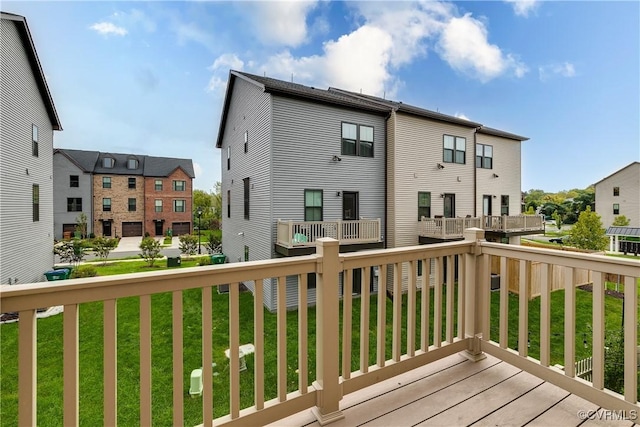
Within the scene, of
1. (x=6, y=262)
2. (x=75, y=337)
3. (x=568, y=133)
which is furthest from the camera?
(x=568, y=133)

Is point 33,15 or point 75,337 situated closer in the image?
point 75,337

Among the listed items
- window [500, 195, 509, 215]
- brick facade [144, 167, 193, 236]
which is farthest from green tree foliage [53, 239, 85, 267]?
window [500, 195, 509, 215]

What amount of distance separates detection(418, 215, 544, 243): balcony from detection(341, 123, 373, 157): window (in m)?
3.51

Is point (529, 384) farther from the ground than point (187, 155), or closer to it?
closer to it

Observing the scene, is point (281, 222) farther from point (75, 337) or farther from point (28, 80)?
point (28, 80)

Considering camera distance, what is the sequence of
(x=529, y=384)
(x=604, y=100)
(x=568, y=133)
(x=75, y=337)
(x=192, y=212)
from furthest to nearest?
(x=192, y=212)
(x=568, y=133)
(x=604, y=100)
(x=529, y=384)
(x=75, y=337)

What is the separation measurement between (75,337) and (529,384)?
9.59ft

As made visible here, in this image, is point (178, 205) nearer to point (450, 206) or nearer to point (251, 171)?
point (251, 171)

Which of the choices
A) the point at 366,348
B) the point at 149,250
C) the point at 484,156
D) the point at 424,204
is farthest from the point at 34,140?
the point at 484,156

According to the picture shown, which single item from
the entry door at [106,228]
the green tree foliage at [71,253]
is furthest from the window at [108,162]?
the green tree foliage at [71,253]

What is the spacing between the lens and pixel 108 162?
25500mm

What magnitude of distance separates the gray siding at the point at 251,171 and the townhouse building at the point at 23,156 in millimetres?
6685

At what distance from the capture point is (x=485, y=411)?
1862mm

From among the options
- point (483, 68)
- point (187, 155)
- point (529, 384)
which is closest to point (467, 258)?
point (529, 384)
